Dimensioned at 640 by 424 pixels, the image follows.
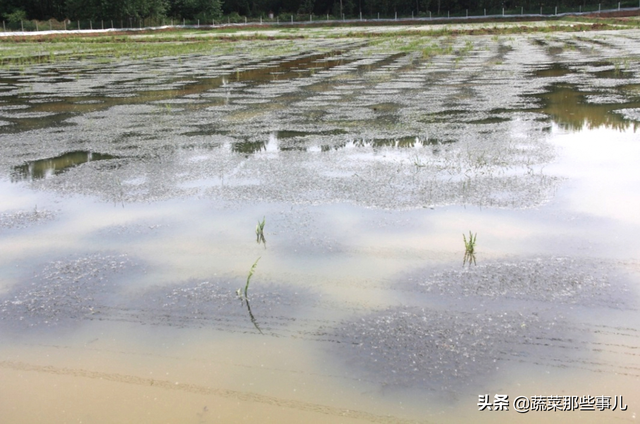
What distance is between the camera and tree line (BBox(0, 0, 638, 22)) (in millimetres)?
57000

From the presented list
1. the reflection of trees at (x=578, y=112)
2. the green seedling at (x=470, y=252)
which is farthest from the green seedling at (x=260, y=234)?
the reflection of trees at (x=578, y=112)

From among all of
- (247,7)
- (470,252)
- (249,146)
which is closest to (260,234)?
(470,252)

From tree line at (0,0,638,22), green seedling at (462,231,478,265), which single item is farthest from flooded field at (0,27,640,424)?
tree line at (0,0,638,22)

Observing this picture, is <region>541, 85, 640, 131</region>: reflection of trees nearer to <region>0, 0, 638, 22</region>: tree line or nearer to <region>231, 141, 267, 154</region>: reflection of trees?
<region>231, 141, 267, 154</region>: reflection of trees

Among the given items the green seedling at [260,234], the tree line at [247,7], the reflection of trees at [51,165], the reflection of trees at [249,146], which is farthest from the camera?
the tree line at [247,7]

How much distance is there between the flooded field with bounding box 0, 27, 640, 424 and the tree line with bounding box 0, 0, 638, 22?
54358 millimetres

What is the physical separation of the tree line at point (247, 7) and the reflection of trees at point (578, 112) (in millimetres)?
52637

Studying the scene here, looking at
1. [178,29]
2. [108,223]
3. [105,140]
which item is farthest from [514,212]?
[178,29]

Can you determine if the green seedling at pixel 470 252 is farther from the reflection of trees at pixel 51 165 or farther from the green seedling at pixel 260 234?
the reflection of trees at pixel 51 165

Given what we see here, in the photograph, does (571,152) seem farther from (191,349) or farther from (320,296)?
(191,349)

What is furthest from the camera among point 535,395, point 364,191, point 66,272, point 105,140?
point 105,140

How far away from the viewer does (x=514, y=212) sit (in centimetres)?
438

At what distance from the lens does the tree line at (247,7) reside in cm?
5700

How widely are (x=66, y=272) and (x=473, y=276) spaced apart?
7.76ft
